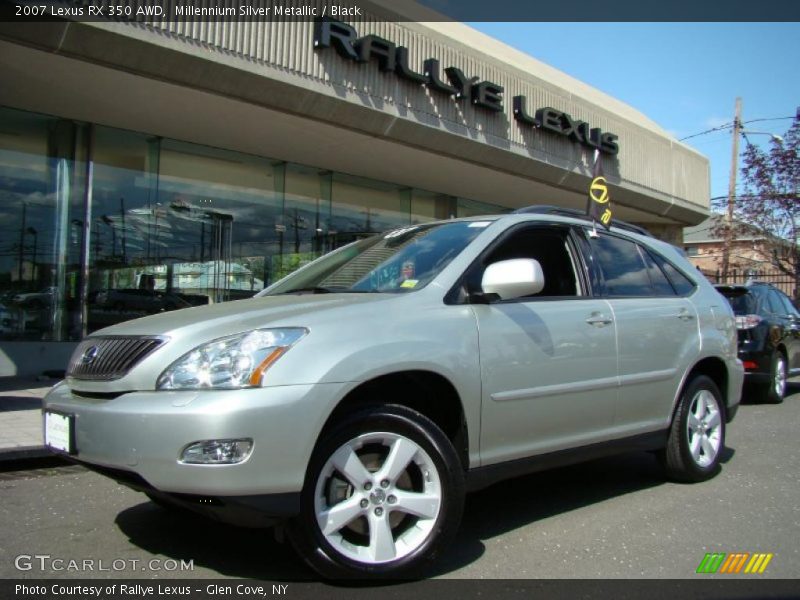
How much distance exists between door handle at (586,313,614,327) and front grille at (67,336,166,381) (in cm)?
244

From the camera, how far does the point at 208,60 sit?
828cm

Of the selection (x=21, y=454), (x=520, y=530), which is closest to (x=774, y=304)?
(x=520, y=530)

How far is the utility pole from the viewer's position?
21391mm

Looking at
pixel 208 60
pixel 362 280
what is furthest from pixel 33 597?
pixel 208 60

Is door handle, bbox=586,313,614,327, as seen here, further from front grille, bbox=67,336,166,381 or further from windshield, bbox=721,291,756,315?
windshield, bbox=721,291,756,315

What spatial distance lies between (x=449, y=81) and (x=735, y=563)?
953 cm

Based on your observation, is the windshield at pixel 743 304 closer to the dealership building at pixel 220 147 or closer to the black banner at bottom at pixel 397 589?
the dealership building at pixel 220 147

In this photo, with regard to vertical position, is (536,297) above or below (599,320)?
above

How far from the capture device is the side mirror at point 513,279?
11.4ft

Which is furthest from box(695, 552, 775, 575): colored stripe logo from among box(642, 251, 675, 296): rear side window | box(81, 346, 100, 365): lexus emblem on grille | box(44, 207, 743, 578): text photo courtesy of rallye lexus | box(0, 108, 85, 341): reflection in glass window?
box(0, 108, 85, 341): reflection in glass window

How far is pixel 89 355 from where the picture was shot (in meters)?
3.26

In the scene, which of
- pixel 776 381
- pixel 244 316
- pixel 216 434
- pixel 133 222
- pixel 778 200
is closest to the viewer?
pixel 216 434

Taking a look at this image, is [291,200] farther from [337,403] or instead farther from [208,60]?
[337,403]

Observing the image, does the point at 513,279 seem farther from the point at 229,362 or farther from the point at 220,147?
the point at 220,147
